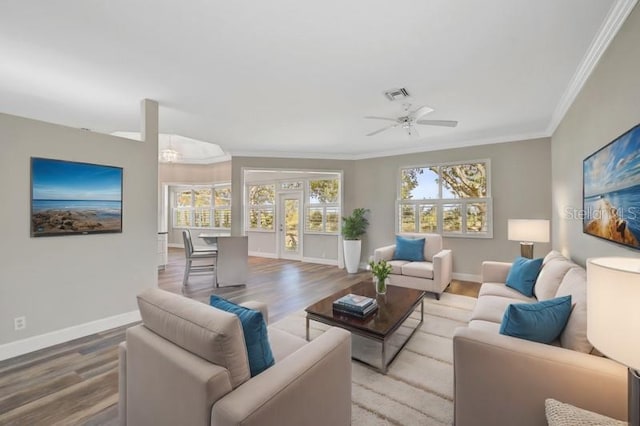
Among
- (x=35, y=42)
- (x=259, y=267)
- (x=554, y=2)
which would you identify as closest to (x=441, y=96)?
(x=554, y=2)

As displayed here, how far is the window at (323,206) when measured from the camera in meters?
7.18

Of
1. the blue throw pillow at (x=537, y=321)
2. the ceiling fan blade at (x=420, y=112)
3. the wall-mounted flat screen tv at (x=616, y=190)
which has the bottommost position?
the blue throw pillow at (x=537, y=321)

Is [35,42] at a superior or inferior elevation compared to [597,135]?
superior

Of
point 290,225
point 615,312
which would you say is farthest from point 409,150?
point 615,312

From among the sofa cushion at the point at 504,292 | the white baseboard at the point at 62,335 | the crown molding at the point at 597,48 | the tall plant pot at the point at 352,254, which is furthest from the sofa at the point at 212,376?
the tall plant pot at the point at 352,254

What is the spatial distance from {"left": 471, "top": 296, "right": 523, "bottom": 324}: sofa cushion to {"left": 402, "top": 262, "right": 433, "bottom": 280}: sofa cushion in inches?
52.4

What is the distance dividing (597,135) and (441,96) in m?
1.48

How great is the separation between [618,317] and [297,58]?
263 cm

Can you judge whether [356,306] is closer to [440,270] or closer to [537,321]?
[537,321]

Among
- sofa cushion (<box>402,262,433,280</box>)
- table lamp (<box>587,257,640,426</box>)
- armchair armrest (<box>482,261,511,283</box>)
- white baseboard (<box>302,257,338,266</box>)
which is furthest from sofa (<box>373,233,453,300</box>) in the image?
table lamp (<box>587,257,640,426</box>)

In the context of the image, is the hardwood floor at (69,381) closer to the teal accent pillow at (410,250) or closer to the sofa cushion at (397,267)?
the sofa cushion at (397,267)

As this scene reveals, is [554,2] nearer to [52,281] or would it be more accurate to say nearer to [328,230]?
[52,281]

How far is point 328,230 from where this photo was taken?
7203 millimetres

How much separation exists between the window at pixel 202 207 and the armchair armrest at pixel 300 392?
8.19 metres
